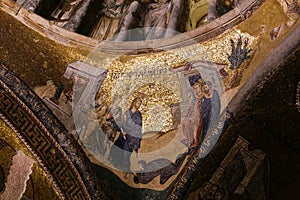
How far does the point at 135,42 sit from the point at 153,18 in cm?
48

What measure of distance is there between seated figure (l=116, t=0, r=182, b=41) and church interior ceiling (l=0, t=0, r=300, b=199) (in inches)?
0.5

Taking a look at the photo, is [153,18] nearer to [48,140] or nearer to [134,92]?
[134,92]

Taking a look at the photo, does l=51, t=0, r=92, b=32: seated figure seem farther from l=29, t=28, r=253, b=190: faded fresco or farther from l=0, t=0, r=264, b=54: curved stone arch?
l=29, t=28, r=253, b=190: faded fresco

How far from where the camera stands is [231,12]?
26.0 ft

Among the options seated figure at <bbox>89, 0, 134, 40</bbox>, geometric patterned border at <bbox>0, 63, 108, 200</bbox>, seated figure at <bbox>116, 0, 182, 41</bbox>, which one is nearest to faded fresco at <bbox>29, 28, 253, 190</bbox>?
geometric patterned border at <bbox>0, 63, 108, 200</bbox>

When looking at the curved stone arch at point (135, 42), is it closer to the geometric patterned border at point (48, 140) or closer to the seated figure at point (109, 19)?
the seated figure at point (109, 19)

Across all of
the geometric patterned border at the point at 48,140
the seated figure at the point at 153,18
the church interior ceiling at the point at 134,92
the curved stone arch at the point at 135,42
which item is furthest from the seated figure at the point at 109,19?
the geometric patterned border at the point at 48,140

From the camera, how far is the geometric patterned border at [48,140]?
319 inches

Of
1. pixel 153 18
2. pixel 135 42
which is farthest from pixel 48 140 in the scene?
pixel 153 18

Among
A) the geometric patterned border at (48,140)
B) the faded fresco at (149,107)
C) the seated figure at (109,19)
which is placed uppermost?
the seated figure at (109,19)

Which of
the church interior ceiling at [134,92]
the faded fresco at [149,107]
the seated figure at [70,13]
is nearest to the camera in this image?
the church interior ceiling at [134,92]

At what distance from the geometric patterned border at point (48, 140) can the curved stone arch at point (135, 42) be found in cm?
62

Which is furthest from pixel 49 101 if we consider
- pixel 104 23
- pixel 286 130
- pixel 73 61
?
pixel 286 130

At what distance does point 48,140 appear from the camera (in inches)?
326
